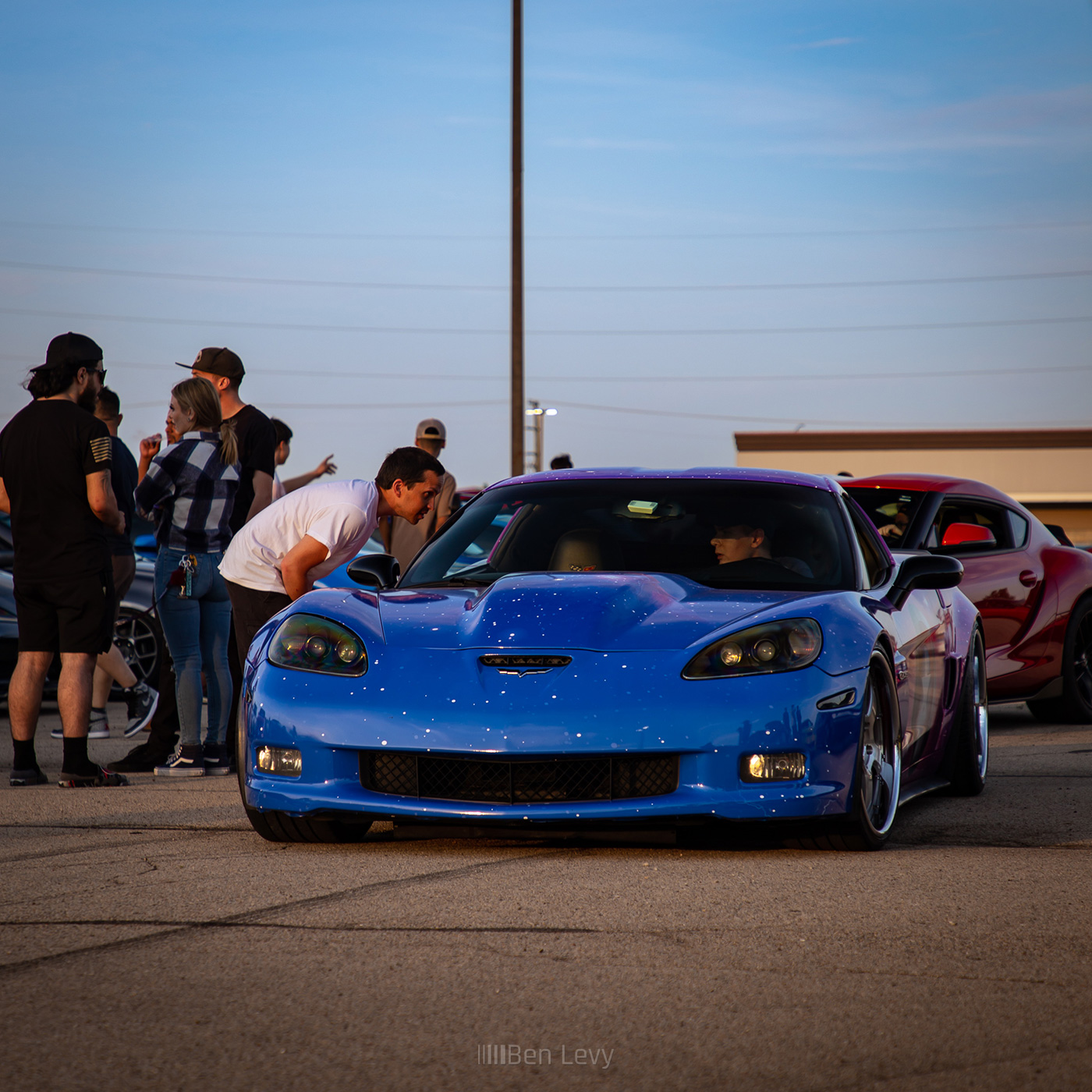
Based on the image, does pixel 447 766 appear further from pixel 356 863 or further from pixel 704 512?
pixel 704 512

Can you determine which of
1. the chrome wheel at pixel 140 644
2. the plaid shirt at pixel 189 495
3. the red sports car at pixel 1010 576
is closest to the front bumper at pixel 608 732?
the plaid shirt at pixel 189 495

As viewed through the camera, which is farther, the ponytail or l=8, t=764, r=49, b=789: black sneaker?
the ponytail

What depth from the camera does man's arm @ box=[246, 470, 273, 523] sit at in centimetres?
816

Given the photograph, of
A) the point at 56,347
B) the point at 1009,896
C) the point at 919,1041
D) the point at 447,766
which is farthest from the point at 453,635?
the point at 56,347

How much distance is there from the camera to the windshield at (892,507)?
9748 mm

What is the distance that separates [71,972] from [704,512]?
3.29 meters

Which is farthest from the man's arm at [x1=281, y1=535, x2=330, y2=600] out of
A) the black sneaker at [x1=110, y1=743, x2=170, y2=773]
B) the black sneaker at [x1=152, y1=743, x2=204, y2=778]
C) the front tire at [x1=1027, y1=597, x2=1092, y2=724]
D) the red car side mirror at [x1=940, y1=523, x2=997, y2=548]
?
the front tire at [x1=1027, y1=597, x2=1092, y2=724]

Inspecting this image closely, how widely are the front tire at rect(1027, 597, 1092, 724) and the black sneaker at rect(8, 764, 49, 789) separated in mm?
6321

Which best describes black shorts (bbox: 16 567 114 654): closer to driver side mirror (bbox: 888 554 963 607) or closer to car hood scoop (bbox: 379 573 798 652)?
car hood scoop (bbox: 379 573 798 652)

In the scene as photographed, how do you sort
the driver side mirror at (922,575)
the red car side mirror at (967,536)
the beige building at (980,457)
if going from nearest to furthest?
1. the driver side mirror at (922,575)
2. the red car side mirror at (967,536)
3. the beige building at (980,457)

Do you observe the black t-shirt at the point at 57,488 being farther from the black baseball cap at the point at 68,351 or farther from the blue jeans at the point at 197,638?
the blue jeans at the point at 197,638

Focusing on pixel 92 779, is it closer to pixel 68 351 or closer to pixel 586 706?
pixel 68 351

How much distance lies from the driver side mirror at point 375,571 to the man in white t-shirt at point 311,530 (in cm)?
73

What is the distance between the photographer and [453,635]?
16.5ft
